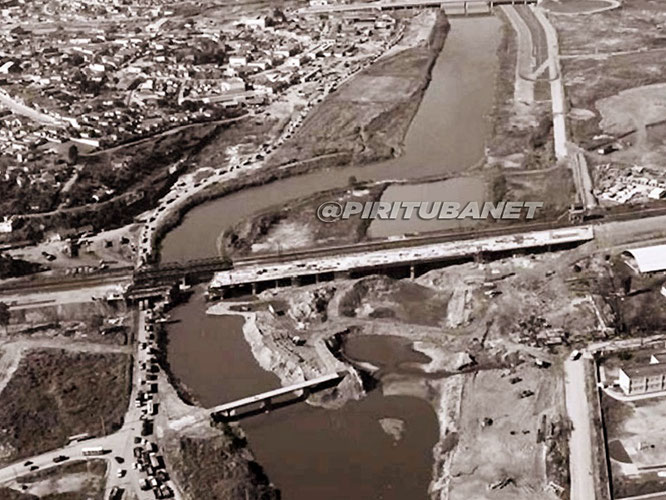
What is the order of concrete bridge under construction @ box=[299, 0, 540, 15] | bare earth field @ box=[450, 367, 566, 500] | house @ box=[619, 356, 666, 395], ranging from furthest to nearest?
concrete bridge under construction @ box=[299, 0, 540, 15]
house @ box=[619, 356, 666, 395]
bare earth field @ box=[450, 367, 566, 500]

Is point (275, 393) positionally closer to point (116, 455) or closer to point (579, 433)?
point (116, 455)

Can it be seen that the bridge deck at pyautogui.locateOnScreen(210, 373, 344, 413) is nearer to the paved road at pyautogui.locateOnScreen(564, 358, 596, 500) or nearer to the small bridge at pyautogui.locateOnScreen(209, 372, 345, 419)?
the small bridge at pyautogui.locateOnScreen(209, 372, 345, 419)

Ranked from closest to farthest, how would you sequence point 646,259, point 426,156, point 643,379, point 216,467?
point 216,467 < point 643,379 < point 646,259 < point 426,156

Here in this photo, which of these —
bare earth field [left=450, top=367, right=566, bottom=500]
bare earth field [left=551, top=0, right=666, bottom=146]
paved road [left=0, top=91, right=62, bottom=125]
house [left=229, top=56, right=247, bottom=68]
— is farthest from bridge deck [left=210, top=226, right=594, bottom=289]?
house [left=229, top=56, right=247, bottom=68]

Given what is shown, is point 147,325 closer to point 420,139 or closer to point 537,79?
point 420,139

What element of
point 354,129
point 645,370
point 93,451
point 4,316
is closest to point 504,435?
point 645,370

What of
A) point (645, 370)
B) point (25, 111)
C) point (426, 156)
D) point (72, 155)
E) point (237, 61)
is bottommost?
point (426, 156)

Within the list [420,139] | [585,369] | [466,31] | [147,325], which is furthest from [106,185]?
[466,31]
